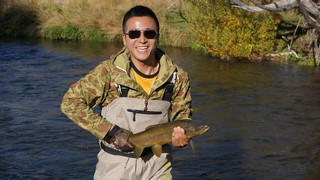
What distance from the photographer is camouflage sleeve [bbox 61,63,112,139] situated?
12.3 feet

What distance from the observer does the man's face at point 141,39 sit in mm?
3834

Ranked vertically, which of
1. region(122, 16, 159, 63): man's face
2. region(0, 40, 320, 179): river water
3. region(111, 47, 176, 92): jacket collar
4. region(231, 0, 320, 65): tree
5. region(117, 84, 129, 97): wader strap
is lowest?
region(0, 40, 320, 179): river water

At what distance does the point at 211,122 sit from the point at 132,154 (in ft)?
26.8

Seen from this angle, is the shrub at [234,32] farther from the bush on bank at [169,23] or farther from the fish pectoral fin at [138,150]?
the fish pectoral fin at [138,150]

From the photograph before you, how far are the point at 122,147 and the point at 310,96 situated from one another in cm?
1117

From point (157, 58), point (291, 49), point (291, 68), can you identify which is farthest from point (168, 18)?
point (157, 58)

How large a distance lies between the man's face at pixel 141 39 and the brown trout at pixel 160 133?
1.52 ft

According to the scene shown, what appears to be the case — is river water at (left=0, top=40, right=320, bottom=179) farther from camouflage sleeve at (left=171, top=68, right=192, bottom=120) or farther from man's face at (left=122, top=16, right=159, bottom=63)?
man's face at (left=122, top=16, right=159, bottom=63)

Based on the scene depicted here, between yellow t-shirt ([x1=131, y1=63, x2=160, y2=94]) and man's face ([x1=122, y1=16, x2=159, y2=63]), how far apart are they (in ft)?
0.27

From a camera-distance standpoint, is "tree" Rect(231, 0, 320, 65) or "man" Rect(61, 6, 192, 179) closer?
"man" Rect(61, 6, 192, 179)

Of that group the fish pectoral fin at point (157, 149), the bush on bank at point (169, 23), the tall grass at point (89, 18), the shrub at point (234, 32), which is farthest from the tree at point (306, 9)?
the fish pectoral fin at point (157, 149)

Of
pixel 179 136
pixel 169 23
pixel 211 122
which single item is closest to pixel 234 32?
pixel 169 23

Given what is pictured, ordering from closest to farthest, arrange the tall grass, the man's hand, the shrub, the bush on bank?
1. the man's hand
2. the shrub
3. the bush on bank
4. the tall grass

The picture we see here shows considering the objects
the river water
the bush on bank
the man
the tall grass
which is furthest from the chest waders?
the tall grass
